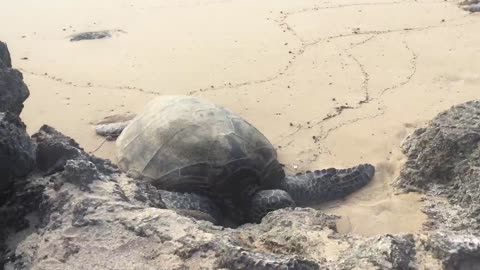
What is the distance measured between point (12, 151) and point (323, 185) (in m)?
2.19

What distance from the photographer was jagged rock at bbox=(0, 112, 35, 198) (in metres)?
2.51

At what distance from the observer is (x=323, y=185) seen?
401 centimetres

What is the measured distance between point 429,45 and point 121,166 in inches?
165

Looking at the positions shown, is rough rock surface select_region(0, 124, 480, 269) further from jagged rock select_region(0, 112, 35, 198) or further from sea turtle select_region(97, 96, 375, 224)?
sea turtle select_region(97, 96, 375, 224)

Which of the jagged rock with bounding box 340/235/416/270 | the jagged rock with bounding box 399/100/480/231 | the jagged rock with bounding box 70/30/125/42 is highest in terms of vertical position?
the jagged rock with bounding box 340/235/416/270

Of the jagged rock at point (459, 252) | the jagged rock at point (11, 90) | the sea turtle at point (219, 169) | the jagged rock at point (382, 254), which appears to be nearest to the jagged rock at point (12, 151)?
the jagged rock at point (11, 90)

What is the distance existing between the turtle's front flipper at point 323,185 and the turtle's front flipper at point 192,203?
0.56m

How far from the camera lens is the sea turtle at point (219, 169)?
12.4 ft

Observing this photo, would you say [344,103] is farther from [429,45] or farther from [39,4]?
[39,4]

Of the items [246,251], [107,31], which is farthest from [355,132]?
[107,31]

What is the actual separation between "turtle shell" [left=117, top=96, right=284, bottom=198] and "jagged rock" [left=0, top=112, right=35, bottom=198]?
1228 millimetres

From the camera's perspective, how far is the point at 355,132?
4906mm

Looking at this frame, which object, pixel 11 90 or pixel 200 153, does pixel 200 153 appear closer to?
pixel 200 153

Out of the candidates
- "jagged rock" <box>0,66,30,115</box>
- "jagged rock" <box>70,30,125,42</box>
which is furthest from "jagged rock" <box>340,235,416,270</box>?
"jagged rock" <box>70,30,125,42</box>
